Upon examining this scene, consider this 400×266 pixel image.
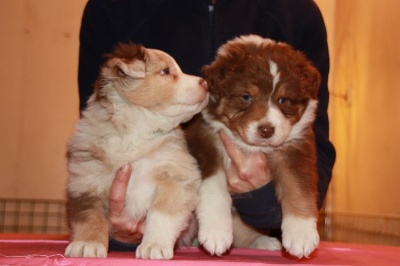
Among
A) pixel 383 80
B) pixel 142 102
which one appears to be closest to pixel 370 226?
pixel 383 80

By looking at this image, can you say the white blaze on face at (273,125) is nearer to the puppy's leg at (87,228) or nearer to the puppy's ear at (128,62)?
the puppy's ear at (128,62)

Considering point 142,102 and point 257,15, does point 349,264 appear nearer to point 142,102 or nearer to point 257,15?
point 142,102

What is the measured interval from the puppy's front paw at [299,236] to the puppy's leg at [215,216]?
28 centimetres

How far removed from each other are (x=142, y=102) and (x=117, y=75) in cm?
19

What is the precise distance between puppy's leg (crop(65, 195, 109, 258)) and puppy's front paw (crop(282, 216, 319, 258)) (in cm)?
88

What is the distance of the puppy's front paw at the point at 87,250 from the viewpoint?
7.24 ft

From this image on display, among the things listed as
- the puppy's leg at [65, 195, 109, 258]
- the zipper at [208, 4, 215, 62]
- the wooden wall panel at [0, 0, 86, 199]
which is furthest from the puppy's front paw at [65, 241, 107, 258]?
the wooden wall panel at [0, 0, 86, 199]

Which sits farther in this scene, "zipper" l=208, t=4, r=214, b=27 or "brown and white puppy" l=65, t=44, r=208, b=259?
"zipper" l=208, t=4, r=214, b=27

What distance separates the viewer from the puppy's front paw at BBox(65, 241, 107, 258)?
221cm

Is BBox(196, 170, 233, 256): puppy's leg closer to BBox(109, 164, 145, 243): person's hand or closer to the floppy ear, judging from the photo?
BBox(109, 164, 145, 243): person's hand

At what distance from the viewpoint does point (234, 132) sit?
279 cm

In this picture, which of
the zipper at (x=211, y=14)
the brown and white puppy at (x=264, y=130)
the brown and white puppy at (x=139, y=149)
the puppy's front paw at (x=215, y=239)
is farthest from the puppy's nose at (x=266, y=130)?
the zipper at (x=211, y=14)

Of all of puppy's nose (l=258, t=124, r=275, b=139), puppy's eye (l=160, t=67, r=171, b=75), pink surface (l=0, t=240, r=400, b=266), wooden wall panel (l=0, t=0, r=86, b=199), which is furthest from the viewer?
wooden wall panel (l=0, t=0, r=86, b=199)

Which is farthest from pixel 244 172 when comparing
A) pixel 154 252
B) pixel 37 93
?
pixel 37 93
